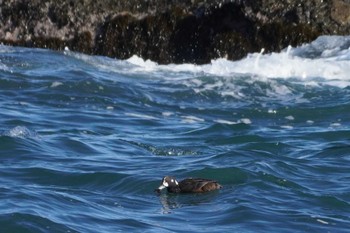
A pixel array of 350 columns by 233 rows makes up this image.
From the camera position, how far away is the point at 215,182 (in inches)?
369

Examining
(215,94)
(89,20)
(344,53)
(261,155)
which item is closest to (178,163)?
(261,155)

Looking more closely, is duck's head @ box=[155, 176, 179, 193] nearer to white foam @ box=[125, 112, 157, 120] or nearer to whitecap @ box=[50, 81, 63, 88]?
white foam @ box=[125, 112, 157, 120]

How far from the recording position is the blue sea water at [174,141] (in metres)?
8.43

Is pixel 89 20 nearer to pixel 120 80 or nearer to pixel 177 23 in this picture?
pixel 177 23

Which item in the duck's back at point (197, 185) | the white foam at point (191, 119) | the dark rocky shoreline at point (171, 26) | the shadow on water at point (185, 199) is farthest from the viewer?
the dark rocky shoreline at point (171, 26)

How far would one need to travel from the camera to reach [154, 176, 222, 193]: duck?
9102 mm

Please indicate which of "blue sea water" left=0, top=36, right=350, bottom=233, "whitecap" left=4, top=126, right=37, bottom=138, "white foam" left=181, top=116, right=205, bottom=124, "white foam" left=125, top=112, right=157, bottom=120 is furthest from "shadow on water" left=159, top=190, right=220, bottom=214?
"white foam" left=125, top=112, right=157, bottom=120

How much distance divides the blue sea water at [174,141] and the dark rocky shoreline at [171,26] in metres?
0.42

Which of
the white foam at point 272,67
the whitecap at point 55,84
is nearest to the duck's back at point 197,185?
the whitecap at point 55,84

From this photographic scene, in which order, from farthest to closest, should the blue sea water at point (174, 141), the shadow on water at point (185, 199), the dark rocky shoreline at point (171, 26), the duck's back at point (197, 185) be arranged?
the dark rocky shoreline at point (171, 26) → the duck's back at point (197, 185) → the shadow on water at point (185, 199) → the blue sea water at point (174, 141)

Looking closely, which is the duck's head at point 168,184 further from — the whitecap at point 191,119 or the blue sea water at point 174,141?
the whitecap at point 191,119

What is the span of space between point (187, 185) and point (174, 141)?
9.24 feet

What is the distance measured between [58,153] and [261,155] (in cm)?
205

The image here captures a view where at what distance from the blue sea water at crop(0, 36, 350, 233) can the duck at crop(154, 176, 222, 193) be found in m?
0.07
